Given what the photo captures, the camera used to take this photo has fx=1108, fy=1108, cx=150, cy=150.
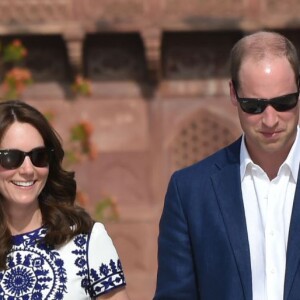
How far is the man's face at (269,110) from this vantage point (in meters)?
2.89

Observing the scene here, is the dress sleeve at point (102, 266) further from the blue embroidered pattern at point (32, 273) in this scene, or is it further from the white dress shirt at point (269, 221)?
the white dress shirt at point (269, 221)

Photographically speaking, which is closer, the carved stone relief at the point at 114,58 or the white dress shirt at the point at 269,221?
the white dress shirt at the point at 269,221

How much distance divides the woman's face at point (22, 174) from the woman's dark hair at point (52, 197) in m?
0.02

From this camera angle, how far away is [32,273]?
3141 millimetres

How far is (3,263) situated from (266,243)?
749mm

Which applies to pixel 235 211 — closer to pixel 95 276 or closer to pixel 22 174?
pixel 95 276

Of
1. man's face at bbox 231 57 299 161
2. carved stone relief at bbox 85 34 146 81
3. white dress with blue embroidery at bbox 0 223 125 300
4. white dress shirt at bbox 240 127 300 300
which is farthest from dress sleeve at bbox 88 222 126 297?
carved stone relief at bbox 85 34 146 81

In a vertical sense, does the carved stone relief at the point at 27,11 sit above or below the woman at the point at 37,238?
above

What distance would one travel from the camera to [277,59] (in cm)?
294

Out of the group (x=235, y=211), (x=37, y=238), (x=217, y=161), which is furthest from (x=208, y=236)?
(x=37, y=238)

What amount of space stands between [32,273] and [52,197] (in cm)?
26

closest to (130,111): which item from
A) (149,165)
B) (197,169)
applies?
(149,165)

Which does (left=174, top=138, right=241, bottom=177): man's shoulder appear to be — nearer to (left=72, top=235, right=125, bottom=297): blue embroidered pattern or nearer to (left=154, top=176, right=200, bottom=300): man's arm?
(left=154, top=176, right=200, bottom=300): man's arm

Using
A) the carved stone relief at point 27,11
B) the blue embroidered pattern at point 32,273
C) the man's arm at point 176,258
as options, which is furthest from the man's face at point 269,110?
the carved stone relief at point 27,11
